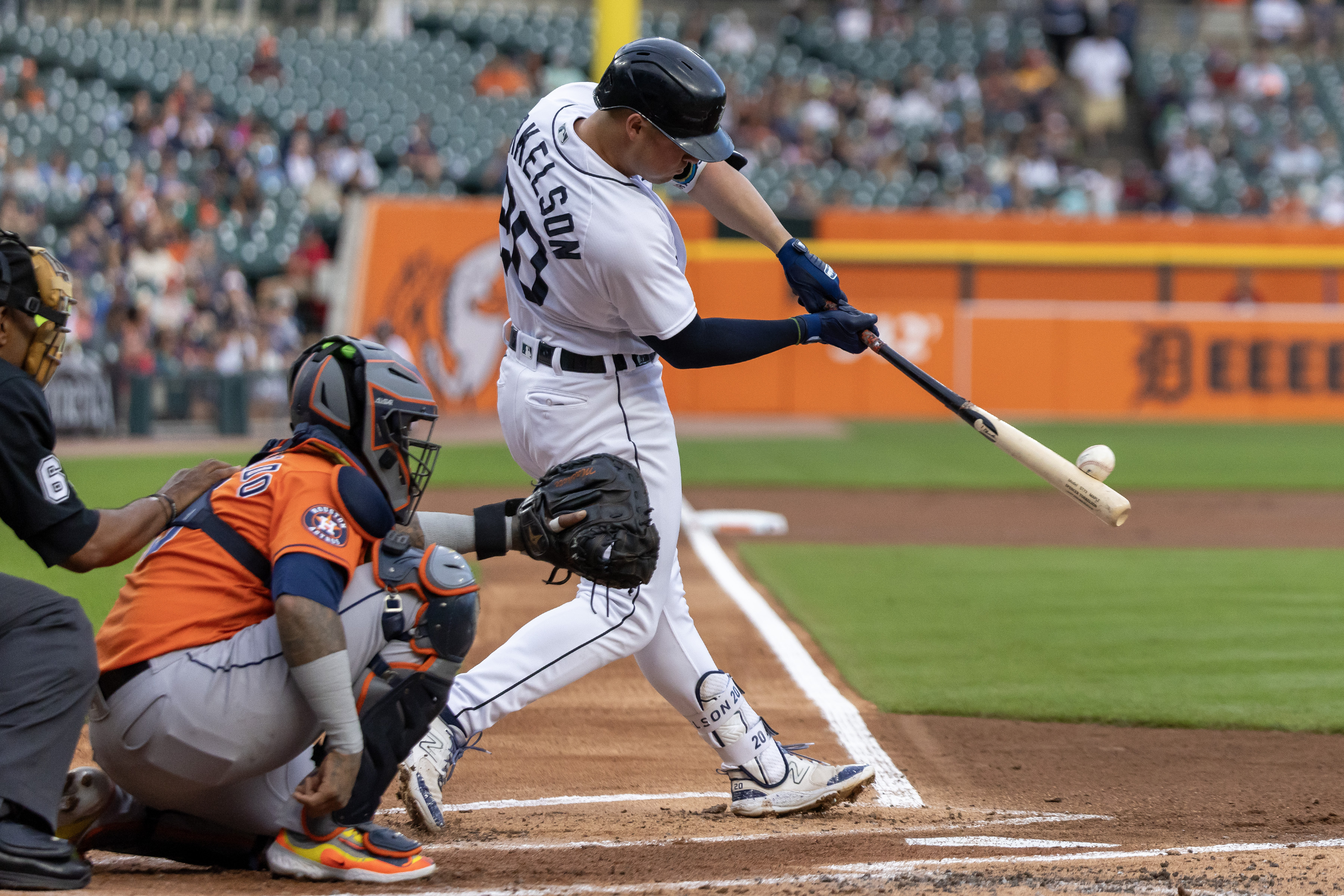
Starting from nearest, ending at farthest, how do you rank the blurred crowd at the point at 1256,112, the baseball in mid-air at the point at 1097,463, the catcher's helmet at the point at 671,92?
the catcher's helmet at the point at 671,92, the baseball in mid-air at the point at 1097,463, the blurred crowd at the point at 1256,112

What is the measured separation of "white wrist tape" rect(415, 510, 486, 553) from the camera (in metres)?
3.32

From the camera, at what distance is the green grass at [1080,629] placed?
5086mm

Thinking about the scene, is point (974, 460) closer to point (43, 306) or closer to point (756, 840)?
point (756, 840)

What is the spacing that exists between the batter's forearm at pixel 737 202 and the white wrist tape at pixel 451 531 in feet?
3.53

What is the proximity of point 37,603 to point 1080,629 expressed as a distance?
4816 millimetres

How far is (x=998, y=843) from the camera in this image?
10.6ft

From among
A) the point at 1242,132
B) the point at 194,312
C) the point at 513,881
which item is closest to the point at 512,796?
the point at 513,881

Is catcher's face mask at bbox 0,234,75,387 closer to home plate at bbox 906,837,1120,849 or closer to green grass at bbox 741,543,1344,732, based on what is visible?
home plate at bbox 906,837,1120,849

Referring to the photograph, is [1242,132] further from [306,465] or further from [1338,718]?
[306,465]

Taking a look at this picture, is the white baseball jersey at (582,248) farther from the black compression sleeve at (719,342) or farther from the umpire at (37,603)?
the umpire at (37,603)

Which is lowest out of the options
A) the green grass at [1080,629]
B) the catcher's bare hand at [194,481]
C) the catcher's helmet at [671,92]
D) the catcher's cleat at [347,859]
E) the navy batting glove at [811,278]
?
the green grass at [1080,629]

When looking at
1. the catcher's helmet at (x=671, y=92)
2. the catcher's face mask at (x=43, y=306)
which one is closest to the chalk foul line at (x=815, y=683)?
the catcher's helmet at (x=671, y=92)

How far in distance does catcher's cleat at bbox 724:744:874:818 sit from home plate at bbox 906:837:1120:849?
392 millimetres

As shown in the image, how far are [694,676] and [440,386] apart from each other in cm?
1417
